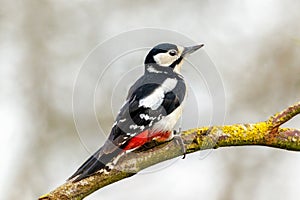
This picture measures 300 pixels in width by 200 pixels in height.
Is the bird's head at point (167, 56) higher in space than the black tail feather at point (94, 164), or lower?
higher

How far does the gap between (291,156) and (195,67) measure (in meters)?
3.88

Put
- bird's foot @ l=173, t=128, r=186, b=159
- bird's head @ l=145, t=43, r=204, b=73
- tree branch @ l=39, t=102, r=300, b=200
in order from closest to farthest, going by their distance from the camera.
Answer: tree branch @ l=39, t=102, r=300, b=200 < bird's foot @ l=173, t=128, r=186, b=159 < bird's head @ l=145, t=43, r=204, b=73

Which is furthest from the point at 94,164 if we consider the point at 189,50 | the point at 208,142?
the point at 189,50

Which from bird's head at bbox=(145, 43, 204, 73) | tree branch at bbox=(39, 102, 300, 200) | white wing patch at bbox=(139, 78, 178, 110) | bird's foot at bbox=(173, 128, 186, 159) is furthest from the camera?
bird's head at bbox=(145, 43, 204, 73)

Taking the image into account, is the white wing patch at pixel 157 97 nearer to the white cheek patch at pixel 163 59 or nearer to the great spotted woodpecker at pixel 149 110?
the great spotted woodpecker at pixel 149 110

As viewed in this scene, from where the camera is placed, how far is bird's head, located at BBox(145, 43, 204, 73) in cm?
264

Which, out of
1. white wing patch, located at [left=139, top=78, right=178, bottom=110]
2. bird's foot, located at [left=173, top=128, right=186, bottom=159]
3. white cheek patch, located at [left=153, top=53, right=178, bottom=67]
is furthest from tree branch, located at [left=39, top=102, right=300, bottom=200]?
white cheek patch, located at [left=153, top=53, right=178, bottom=67]

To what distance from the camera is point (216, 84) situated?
265 centimetres

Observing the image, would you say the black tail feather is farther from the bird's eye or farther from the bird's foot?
the bird's eye

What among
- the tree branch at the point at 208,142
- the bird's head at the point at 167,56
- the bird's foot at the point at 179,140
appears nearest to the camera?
the tree branch at the point at 208,142

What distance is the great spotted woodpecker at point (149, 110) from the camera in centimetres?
220

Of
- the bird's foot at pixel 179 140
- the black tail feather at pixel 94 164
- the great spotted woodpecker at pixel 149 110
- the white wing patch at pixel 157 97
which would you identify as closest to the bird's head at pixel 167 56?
the great spotted woodpecker at pixel 149 110

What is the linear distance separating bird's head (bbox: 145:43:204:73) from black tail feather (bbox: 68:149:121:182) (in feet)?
1.82

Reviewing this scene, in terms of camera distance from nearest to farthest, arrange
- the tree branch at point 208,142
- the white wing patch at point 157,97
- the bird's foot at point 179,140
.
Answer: the tree branch at point 208,142
the bird's foot at point 179,140
the white wing patch at point 157,97
